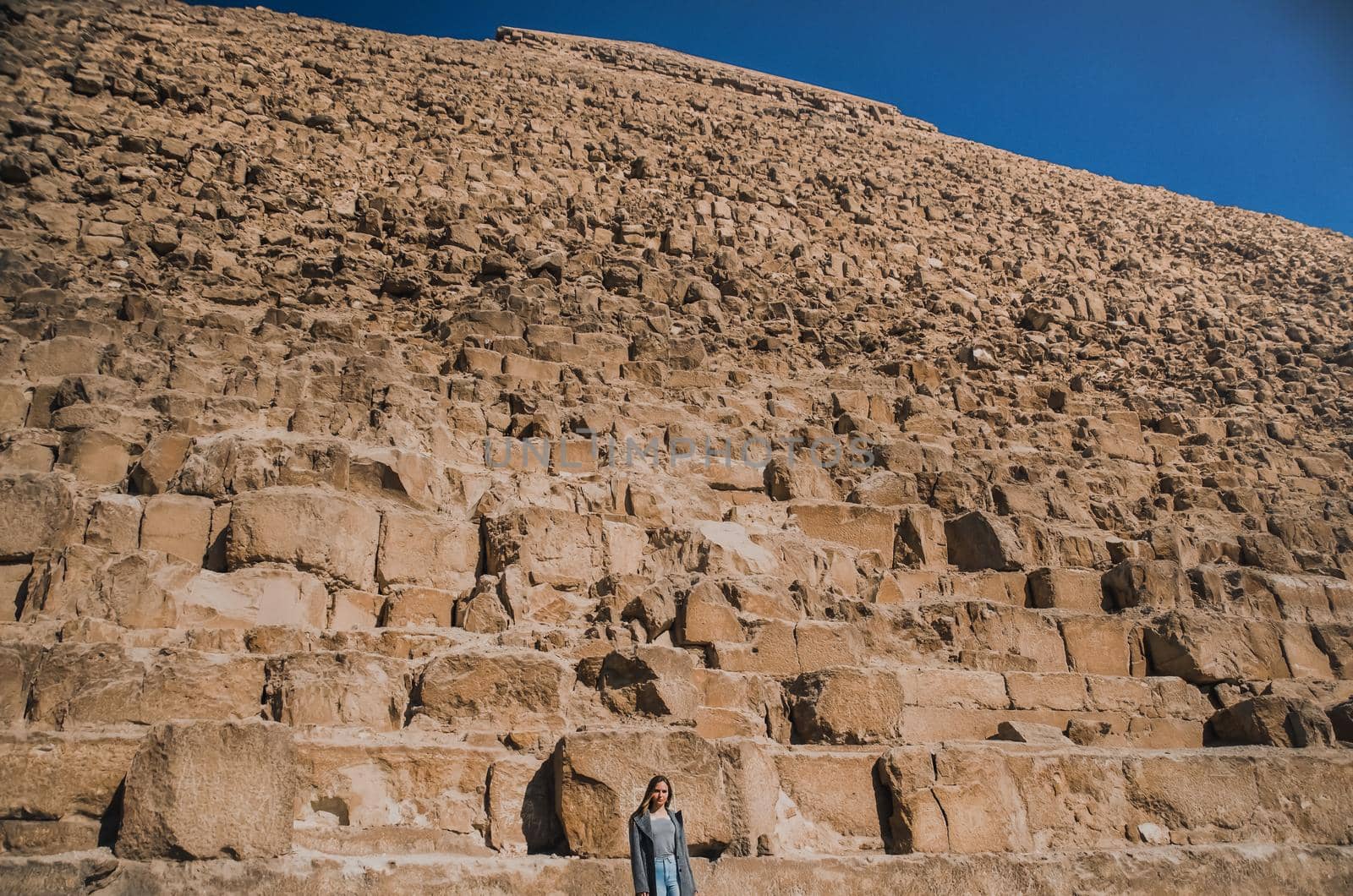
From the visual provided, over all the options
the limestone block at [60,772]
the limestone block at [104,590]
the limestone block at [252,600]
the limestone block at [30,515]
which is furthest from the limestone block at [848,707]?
the limestone block at [30,515]

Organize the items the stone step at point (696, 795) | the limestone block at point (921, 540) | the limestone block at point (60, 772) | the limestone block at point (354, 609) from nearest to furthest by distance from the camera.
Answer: the limestone block at point (60, 772) → the stone step at point (696, 795) → the limestone block at point (354, 609) → the limestone block at point (921, 540)

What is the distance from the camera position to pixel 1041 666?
8.16m

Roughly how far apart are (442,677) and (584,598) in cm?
164

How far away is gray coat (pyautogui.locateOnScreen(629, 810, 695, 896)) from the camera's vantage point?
4766mm

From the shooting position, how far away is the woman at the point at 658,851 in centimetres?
478

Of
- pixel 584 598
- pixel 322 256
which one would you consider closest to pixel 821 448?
pixel 584 598

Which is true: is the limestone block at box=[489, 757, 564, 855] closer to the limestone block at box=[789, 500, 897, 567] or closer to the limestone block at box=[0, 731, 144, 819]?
the limestone block at box=[0, 731, 144, 819]

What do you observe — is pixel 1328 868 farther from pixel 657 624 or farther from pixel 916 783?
pixel 657 624

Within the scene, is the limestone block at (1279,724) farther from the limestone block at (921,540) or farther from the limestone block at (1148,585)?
the limestone block at (921,540)

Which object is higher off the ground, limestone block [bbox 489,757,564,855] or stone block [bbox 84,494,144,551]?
stone block [bbox 84,494,144,551]

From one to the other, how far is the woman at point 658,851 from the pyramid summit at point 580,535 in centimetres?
39

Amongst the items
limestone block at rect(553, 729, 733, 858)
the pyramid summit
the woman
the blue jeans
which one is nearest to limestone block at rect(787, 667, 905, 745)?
the pyramid summit

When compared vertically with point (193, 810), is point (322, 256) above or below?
above

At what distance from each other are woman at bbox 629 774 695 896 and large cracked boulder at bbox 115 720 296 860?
1654mm
